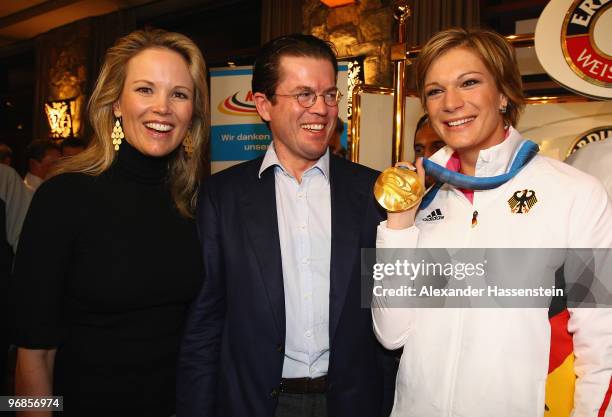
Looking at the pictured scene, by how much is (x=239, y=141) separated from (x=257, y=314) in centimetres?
299

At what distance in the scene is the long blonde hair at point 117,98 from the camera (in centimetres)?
166

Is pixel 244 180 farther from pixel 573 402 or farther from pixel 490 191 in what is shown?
pixel 573 402

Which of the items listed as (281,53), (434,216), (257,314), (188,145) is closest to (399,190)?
(434,216)

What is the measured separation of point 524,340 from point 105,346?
1.26 m

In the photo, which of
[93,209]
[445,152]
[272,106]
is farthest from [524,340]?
[93,209]

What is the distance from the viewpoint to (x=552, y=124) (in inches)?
105

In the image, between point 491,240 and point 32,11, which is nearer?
point 491,240

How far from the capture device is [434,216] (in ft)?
5.22

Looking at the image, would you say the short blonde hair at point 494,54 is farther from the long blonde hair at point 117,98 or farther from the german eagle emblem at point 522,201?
the long blonde hair at point 117,98

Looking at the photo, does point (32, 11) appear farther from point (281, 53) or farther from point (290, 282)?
point (290, 282)

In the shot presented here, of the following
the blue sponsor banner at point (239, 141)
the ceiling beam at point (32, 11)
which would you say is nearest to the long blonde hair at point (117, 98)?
the blue sponsor banner at point (239, 141)

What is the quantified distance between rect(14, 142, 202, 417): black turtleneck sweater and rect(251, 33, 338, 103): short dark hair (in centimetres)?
59

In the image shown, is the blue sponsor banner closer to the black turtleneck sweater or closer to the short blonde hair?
the black turtleneck sweater

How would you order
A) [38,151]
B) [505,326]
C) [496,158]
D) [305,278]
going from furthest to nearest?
[38,151]
[305,278]
[496,158]
[505,326]
